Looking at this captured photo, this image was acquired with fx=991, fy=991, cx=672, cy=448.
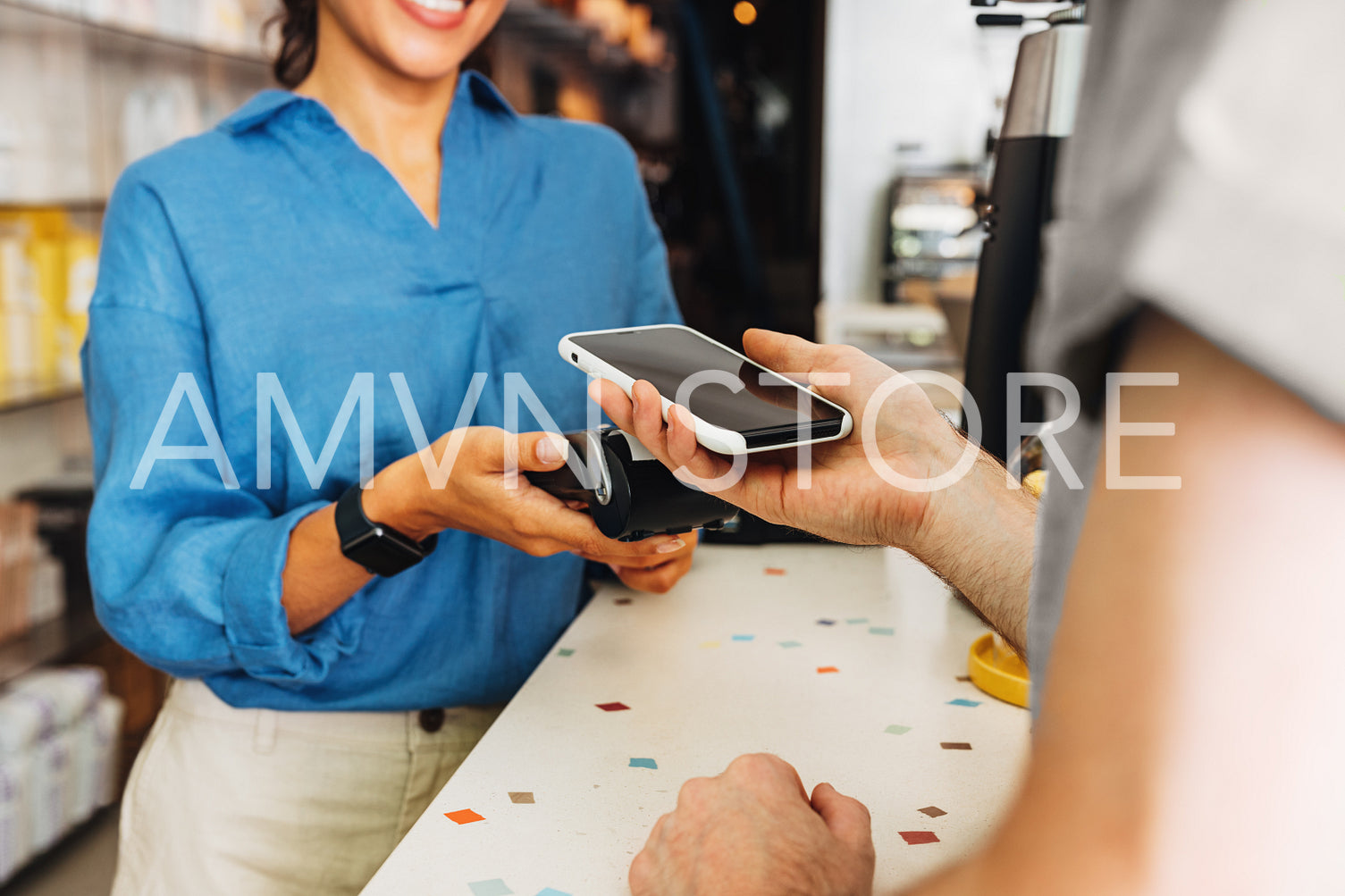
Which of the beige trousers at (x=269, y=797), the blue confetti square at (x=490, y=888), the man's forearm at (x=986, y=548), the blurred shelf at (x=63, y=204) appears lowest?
the beige trousers at (x=269, y=797)

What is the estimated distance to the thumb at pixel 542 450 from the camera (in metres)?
0.85

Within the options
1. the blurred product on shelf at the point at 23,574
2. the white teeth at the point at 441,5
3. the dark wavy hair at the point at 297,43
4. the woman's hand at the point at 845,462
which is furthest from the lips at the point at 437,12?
the blurred product on shelf at the point at 23,574

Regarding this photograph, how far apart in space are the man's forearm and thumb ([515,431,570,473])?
30cm

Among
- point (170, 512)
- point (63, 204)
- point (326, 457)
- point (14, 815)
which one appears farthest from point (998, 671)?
point (63, 204)

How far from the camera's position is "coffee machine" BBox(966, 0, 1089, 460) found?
3.69 ft

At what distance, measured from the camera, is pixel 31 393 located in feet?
6.51

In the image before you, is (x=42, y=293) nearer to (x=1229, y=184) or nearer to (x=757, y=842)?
(x=757, y=842)

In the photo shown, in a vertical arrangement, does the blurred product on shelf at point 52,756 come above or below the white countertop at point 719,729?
below

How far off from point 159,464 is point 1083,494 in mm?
957

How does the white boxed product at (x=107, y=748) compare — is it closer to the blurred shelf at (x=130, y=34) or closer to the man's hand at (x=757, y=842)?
the blurred shelf at (x=130, y=34)

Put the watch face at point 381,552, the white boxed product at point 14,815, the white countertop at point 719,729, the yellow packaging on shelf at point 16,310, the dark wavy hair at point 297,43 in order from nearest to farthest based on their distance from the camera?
the white countertop at point 719,729, the watch face at point 381,552, the dark wavy hair at point 297,43, the white boxed product at point 14,815, the yellow packaging on shelf at point 16,310

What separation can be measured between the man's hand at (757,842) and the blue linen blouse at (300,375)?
0.52 metres

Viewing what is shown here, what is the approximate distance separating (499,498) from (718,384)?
9.0 inches

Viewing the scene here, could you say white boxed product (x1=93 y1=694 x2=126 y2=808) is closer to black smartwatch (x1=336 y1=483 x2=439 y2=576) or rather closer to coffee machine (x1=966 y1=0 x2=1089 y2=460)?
black smartwatch (x1=336 y1=483 x2=439 y2=576)
